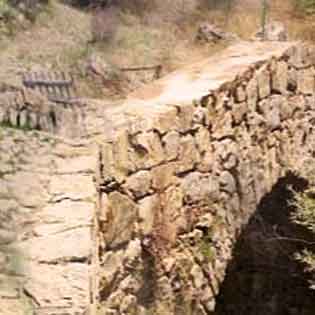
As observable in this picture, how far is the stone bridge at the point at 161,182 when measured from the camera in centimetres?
444

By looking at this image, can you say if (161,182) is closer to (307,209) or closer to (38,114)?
(38,114)

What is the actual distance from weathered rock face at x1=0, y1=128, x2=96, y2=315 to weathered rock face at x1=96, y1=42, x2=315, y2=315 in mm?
278

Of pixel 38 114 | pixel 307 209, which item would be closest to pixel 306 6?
pixel 307 209

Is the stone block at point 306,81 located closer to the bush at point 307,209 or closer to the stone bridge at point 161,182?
the stone bridge at point 161,182

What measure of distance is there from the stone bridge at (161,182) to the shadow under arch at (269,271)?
1.11 metres

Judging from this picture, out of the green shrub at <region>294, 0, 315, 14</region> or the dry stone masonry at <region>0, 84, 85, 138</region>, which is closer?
the dry stone masonry at <region>0, 84, 85, 138</region>

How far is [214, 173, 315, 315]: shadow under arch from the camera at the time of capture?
9.64m

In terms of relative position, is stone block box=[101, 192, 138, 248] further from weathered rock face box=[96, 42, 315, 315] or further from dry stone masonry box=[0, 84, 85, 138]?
dry stone masonry box=[0, 84, 85, 138]

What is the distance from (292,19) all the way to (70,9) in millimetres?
2764

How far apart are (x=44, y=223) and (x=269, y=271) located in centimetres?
657

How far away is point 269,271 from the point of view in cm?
1077

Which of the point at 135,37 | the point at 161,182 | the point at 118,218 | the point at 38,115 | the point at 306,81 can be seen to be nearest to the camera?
the point at 118,218

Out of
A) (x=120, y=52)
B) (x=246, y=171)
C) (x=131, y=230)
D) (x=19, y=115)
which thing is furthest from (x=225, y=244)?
(x=120, y=52)

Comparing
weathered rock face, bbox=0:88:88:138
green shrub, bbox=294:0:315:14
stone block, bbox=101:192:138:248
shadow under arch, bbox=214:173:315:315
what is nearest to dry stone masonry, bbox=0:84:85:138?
weathered rock face, bbox=0:88:88:138
